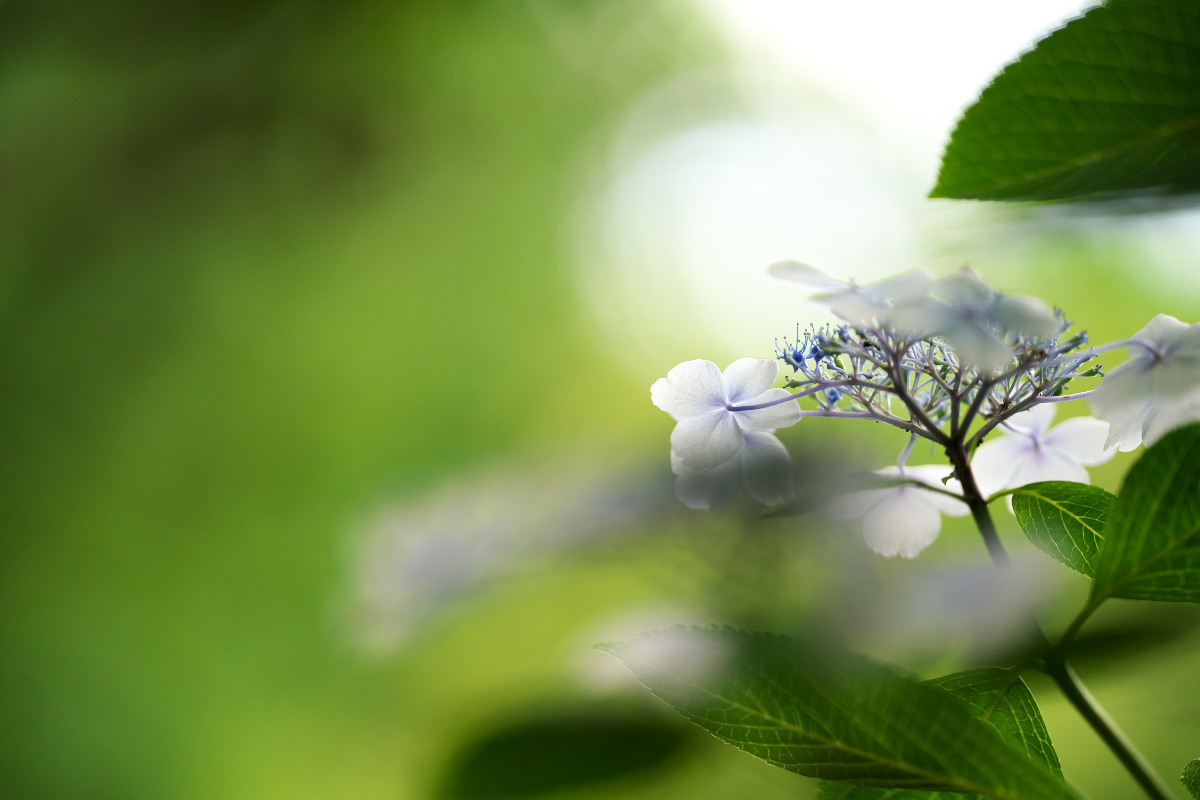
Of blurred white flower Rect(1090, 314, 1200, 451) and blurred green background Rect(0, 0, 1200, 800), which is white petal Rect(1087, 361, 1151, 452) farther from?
blurred green background Rect(0, 0, 1200, 800)

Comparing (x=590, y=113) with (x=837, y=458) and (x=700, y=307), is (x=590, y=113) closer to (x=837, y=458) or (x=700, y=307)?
(x=700, y=307)

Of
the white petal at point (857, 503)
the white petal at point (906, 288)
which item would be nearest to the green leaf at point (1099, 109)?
the white petal at point (906, 288)

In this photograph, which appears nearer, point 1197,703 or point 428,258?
point 1197,703

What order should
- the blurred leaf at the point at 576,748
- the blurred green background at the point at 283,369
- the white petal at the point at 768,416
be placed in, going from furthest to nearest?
1. the blurred green background at the point at 283,369
2. the white petal at the point at 768,416
3. the blurred leaf at the point at 576,748

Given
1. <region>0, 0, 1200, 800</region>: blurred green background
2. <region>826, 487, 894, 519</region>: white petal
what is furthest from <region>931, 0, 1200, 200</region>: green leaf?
<region>0, 0, 1200, 800</region>: blurred green background

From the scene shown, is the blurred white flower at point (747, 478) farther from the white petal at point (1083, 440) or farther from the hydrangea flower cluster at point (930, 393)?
the white petal at point (1083, 440)

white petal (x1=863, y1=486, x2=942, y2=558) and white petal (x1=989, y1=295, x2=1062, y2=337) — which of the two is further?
white petal (x1=863, y1=486, x2=942, y2=558)

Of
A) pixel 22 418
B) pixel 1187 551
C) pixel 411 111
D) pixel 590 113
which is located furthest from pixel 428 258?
pixel 1187 551
